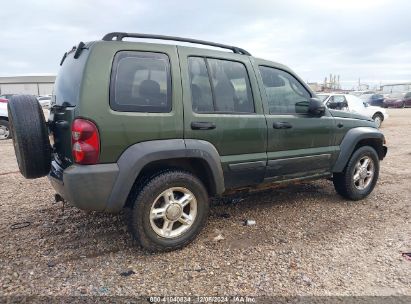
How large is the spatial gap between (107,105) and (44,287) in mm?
1509

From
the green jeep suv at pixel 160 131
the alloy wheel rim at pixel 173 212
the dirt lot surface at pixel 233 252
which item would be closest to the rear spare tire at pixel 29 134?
the green jeep suv at pixel 160 131

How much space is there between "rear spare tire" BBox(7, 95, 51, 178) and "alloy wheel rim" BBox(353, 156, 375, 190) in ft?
12.6

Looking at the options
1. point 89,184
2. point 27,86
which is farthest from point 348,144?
point 27,86

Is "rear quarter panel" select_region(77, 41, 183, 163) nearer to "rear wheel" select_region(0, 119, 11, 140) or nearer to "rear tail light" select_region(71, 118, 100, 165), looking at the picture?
"rear tail light" select_region(71, 118, 100, 165)

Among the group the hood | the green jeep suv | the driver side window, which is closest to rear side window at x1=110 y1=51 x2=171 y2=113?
the green jeep suv

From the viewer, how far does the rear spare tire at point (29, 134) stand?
301 centimetres

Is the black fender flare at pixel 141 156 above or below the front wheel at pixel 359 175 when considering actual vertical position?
above

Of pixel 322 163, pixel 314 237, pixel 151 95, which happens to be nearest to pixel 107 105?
pixel 151 95

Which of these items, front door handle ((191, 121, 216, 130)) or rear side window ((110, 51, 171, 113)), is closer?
rear side window ((110, 51, 171, 113))

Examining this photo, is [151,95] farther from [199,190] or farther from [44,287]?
[44,287]

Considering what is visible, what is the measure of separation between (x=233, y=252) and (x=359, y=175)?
2.44 m

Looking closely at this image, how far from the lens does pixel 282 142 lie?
3.89 metres

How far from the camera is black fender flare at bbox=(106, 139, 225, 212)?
2920mm

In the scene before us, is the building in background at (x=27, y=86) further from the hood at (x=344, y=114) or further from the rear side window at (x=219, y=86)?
the rear side window at (x=219, y=86)
